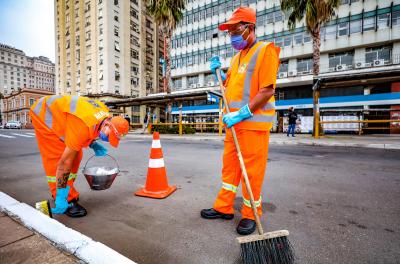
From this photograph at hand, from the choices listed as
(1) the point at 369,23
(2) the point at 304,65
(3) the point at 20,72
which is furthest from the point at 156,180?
(3) the point at 20,72

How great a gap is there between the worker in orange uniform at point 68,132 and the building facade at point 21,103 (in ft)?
206

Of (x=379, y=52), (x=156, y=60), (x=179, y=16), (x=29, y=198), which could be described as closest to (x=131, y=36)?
(x=156, y=60)

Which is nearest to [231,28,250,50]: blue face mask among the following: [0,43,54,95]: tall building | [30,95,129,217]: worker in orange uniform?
[30,95,129,217]: worker in orange uniform

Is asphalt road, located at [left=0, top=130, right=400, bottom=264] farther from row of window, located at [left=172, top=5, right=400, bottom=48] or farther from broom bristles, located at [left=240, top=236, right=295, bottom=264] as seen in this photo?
row of window, located at [left=172, top=5, right=400, bottom=48]

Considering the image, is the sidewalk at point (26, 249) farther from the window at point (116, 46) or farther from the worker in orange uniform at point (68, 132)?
the window at point (116, 46)

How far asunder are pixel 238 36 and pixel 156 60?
50184 millimetres

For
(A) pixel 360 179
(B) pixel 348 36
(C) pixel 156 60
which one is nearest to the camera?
(A) pixel 360 179

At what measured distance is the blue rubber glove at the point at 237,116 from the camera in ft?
6.41

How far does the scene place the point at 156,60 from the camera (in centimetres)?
4903

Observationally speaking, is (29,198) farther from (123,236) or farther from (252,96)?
(252,96)

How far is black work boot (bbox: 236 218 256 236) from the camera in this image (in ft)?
A: 6.33

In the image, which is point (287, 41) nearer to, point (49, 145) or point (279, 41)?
point (279, 41)

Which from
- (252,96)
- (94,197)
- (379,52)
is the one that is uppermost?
(379,52)

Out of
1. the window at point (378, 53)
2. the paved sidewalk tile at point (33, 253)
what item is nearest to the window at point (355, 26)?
the window at point (378, 53)
